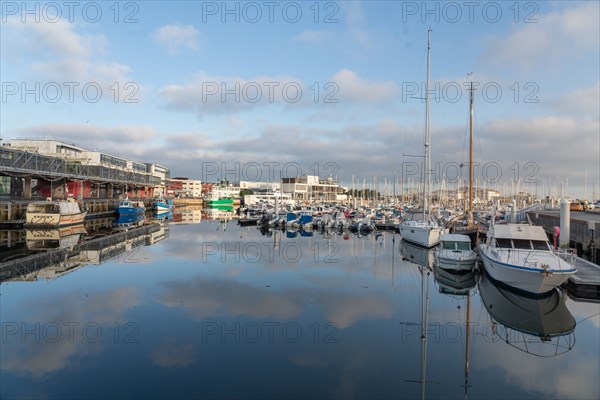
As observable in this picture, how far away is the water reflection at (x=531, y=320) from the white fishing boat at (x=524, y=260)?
638 mm

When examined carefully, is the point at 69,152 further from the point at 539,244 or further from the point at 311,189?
the point at 311,189

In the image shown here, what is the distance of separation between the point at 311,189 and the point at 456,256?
6269 inches

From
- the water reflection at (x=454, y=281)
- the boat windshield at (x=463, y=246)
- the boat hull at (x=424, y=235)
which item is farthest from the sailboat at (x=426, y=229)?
the water reflection at (x=454, y=281)

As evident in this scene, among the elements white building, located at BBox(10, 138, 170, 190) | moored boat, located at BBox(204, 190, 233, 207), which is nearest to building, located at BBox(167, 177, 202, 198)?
moored boat, located at BBox(204, 190, 233, 207)

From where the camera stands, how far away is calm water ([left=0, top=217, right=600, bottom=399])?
9.33m

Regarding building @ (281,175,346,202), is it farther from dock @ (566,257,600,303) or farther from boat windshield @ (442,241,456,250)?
dock @ (566,257,600,303)

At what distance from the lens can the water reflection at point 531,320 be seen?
40.7 ft

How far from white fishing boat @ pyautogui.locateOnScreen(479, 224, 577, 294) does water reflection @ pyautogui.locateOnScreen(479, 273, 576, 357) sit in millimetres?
638

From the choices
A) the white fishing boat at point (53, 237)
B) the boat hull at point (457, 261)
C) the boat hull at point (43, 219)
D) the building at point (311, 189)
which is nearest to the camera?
the boat hull at point (457, 261)

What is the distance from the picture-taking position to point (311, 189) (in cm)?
18212

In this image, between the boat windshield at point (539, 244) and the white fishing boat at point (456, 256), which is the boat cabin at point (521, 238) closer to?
the boat windshield at point (539, 244)

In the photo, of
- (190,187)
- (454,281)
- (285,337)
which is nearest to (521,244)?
(454,281)

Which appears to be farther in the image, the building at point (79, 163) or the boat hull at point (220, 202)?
the boat hull at point (220, 202)

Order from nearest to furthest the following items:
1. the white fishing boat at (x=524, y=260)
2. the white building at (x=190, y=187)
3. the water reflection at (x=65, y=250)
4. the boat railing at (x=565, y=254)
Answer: the white fishing boat at (x=524, y=260) < the boat railing at (x=565, y=254) < the water reflection at (x=65, y=250) < the white building at (x=190, y=187)
